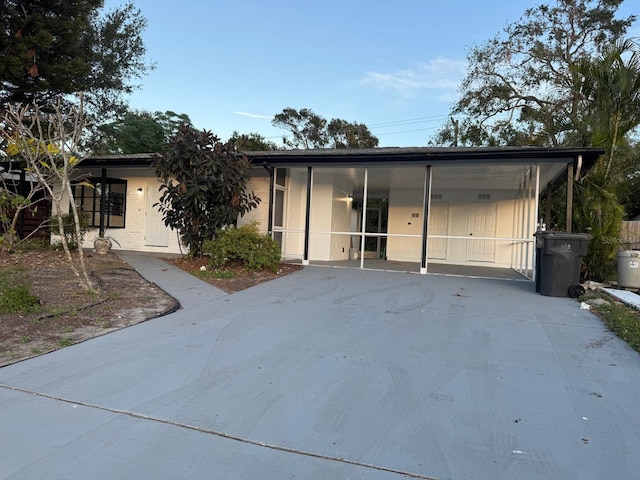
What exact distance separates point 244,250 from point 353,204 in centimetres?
805

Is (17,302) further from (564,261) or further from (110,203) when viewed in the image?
(110,203)

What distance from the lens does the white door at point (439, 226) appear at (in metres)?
15.2

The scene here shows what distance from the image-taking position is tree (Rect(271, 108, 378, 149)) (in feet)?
123

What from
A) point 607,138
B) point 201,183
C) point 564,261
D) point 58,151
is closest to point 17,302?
point 58,151

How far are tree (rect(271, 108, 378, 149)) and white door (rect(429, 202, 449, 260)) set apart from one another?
22.9 metres

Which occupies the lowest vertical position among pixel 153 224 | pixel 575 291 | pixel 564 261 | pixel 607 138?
pixel 575 291

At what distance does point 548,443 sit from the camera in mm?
2723

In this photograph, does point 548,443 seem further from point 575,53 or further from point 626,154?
point 575,53

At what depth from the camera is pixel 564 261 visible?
25.5 feet

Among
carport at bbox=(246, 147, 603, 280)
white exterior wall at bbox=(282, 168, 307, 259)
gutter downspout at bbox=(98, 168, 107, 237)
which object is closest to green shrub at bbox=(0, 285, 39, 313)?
carport at bbox=(246, 147, 603, 280)

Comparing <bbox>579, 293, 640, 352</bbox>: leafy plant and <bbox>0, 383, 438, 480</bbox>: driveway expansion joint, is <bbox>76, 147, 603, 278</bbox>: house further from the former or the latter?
<bbox>0, 383, 438, 480</bbox>: driveway expansion joint

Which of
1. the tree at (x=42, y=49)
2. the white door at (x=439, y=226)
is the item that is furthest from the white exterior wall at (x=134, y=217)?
the white door at (x=439, y=226)

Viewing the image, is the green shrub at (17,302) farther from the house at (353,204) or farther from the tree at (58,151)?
the house at (353,204)

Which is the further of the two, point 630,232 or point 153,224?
point 153,224
